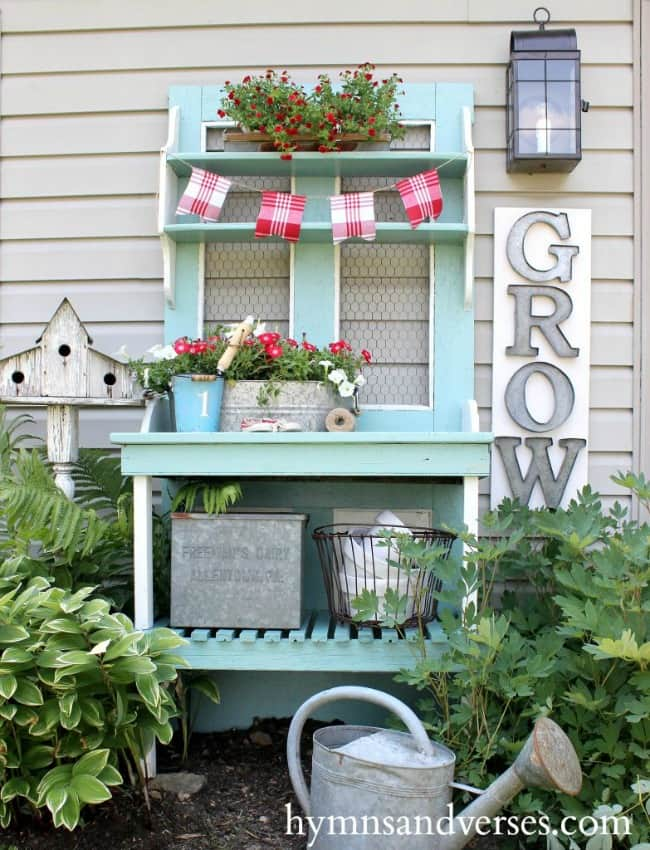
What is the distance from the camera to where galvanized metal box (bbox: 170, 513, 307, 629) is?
8.49 ft

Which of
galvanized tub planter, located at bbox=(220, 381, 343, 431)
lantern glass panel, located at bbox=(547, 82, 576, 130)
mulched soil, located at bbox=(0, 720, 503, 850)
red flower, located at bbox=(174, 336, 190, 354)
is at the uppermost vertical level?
lantern glass panel, located at bbox=(547, 82, 576, 130)

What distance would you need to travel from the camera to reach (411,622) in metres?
2.60

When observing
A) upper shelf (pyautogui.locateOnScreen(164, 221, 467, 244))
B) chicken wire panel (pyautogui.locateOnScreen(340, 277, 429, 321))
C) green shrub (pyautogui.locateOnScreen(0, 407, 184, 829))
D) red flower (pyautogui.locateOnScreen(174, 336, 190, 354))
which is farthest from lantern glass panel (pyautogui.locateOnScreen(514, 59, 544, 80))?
green shrub (pyautogui.locateOnScreen(0, 407, 184, 829))

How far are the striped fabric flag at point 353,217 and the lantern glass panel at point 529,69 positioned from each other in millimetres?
661

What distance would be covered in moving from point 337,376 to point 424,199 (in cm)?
70

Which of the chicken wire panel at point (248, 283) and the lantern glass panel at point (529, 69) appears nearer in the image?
the lantern glass panel at point (529, 69)

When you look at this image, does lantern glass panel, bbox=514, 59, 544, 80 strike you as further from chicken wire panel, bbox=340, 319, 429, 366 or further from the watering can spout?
the watering can spout

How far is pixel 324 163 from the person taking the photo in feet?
9.80

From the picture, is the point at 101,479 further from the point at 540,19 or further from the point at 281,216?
the point at 540,19

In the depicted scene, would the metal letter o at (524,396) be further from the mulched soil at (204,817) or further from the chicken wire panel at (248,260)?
the mulched soil at (204,817)

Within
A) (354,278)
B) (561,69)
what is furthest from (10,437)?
(561,69)

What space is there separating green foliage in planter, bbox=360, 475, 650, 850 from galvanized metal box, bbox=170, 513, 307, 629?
1.45ft

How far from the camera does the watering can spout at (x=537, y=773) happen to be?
6.09 ft

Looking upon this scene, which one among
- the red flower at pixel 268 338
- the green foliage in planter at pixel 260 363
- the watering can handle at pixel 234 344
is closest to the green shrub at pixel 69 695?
the green foliage in planter at pixel 260 363
